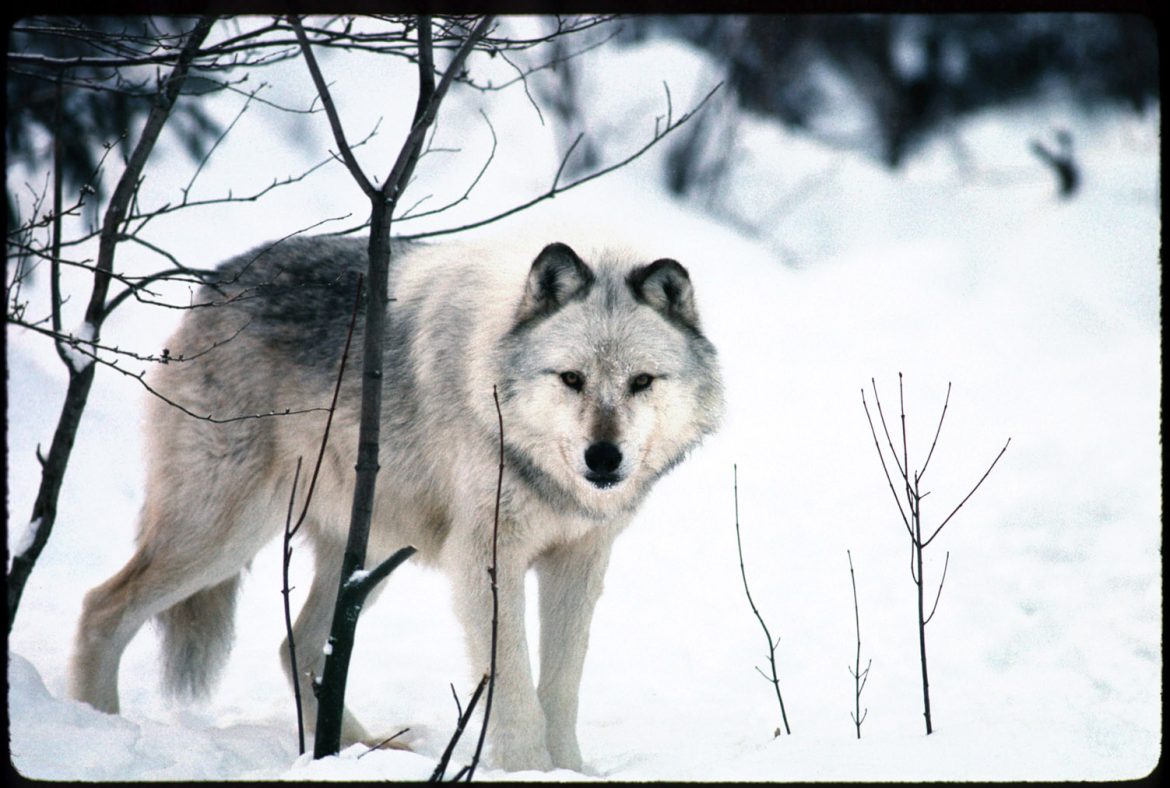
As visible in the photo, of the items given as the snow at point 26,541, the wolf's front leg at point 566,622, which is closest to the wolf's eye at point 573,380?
the wolf's front leg at point 566,622

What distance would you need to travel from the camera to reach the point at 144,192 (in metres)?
8.34

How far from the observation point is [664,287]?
361cm

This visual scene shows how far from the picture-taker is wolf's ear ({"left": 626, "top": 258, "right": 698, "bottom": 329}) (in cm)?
356

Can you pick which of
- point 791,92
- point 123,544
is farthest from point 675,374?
point 791,92

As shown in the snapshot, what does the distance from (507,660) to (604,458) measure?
0.84m

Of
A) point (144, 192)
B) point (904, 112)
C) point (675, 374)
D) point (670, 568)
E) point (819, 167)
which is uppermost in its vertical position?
point (904, 112)

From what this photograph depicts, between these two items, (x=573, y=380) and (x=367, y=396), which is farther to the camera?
(x=573, y=380)

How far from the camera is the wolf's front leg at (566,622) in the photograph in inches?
153


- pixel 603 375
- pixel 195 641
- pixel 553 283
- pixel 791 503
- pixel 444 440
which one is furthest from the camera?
pixel 791 503

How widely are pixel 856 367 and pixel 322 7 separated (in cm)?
678

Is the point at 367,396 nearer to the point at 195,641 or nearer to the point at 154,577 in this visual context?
the point at 154,577

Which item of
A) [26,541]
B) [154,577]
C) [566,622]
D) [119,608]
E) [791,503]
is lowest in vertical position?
[566,622]

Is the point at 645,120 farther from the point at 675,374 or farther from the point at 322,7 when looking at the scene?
the point at 322,7

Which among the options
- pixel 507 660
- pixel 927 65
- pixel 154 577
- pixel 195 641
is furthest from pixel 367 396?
pixel 927 65
